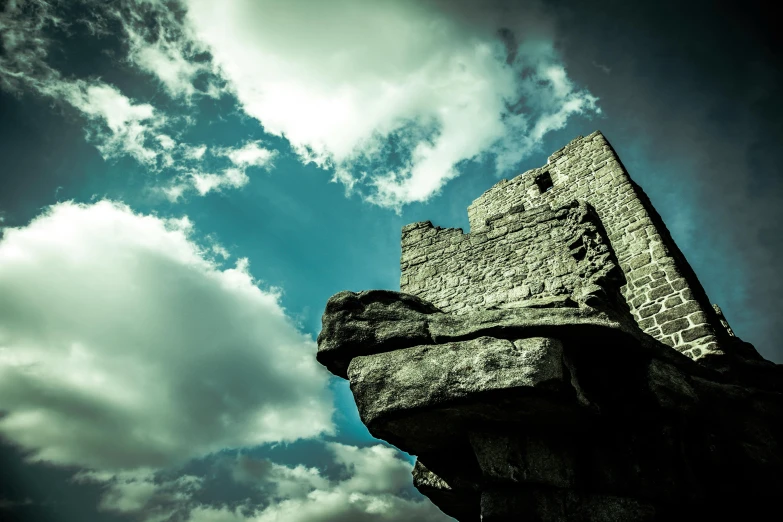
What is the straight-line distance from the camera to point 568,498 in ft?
8.98

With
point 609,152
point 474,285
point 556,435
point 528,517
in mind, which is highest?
point 609,152

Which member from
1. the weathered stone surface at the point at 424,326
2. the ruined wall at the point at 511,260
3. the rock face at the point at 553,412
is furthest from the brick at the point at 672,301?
the weathered stone surface at the point at 424,326

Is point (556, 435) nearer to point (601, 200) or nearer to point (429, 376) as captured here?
point (429, 376)

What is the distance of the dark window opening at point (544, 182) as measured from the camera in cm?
1226

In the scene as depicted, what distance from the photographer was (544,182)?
12.4 m

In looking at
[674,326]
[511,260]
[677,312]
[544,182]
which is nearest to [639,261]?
[677,312]

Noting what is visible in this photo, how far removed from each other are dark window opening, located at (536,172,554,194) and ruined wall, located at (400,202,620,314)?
665 centimetres

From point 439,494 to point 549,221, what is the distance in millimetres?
3887

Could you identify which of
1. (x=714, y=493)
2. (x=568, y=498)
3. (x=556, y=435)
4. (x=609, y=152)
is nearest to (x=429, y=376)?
(x=556, y=435)

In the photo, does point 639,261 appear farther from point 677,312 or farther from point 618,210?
point 618,210

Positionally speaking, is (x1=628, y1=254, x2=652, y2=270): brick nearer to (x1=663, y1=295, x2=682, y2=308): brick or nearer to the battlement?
the battlement

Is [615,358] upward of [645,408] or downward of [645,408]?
upward

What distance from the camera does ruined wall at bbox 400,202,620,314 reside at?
496 cm

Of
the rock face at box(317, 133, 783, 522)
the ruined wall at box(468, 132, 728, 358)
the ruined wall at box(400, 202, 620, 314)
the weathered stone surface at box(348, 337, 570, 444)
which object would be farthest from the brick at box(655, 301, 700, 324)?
the weathered stone surface at box(348, 337, 570, 444)
